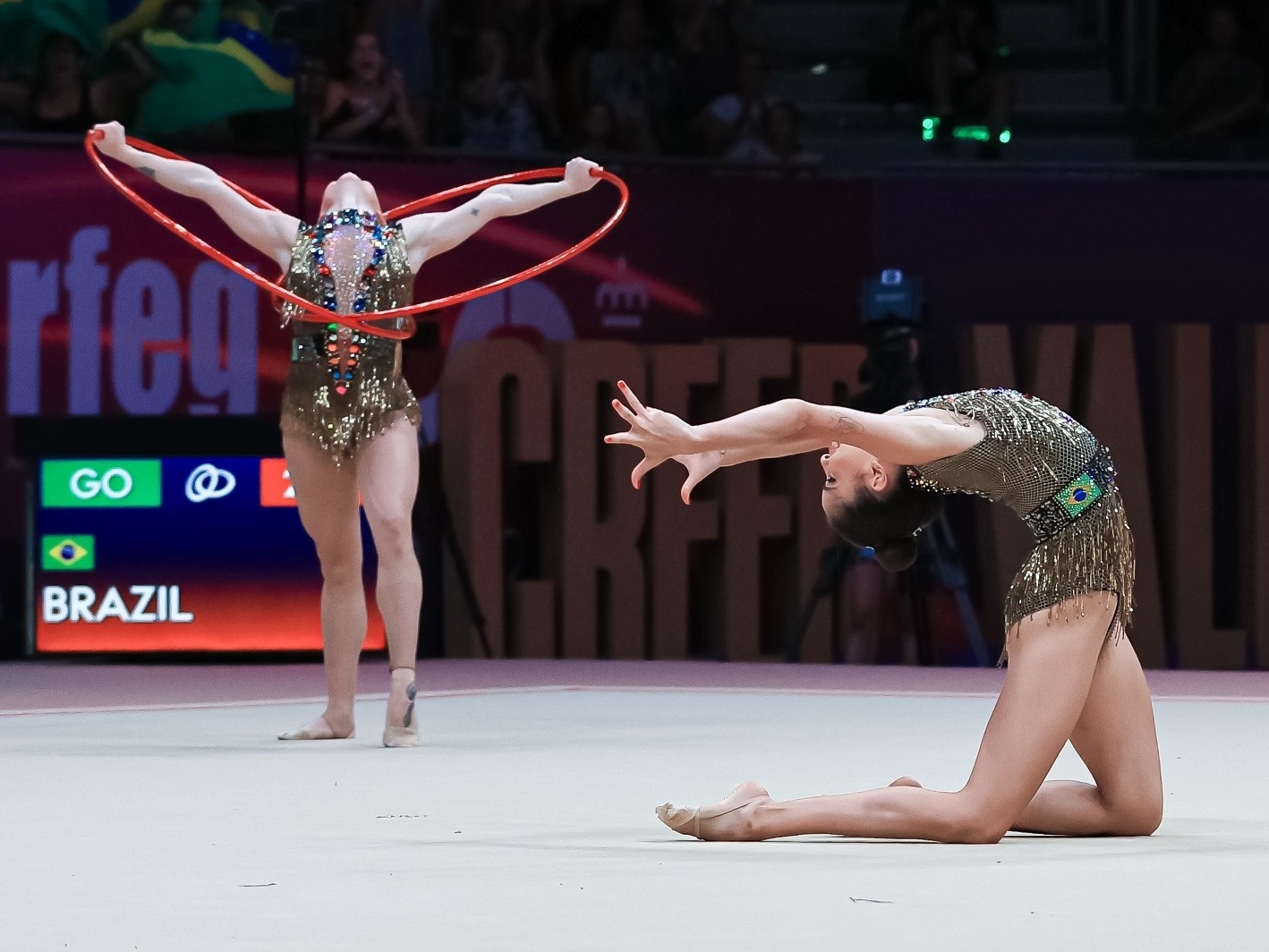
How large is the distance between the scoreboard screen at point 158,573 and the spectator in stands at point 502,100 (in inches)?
80.5

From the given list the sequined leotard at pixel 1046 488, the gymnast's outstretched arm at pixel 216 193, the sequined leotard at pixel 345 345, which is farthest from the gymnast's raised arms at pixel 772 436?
the gymnast's outstretched arm at pixel 216 193

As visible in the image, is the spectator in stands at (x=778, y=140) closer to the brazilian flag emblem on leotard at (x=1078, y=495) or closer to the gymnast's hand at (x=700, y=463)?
the brazilian flag emblem on leotard at (x=1078, y=495)

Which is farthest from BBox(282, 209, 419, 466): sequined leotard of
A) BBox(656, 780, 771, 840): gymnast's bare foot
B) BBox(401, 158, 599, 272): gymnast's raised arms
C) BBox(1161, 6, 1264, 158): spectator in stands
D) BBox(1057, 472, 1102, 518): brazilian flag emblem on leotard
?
BBox(1161, 6, 1264, 158): spectator in stands

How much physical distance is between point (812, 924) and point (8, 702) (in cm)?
461

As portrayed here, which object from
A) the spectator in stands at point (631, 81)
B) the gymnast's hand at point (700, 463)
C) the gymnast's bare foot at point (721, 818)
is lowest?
the gymnast's bare foot at point (721, 818)

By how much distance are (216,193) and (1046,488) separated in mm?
2766

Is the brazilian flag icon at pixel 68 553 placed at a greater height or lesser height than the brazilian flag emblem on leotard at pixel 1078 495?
lesser

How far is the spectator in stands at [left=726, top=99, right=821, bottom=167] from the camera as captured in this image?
9.31m

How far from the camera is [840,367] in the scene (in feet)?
28.0

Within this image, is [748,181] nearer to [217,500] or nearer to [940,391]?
[940,391]

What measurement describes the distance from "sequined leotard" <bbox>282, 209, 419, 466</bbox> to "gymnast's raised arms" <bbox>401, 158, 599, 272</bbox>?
0.39 feet

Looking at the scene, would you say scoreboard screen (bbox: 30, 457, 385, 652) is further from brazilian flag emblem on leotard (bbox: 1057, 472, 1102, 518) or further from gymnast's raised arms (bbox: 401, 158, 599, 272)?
brazilian flag emblem on leotard (bbox: 1057, 472, 1102, 518)

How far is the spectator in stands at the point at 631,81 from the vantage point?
9266 mm

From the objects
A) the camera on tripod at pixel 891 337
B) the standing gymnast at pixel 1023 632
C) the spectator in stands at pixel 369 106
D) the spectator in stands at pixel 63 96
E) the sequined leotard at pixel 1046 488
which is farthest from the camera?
the spectator in stands at pixel 369 106
